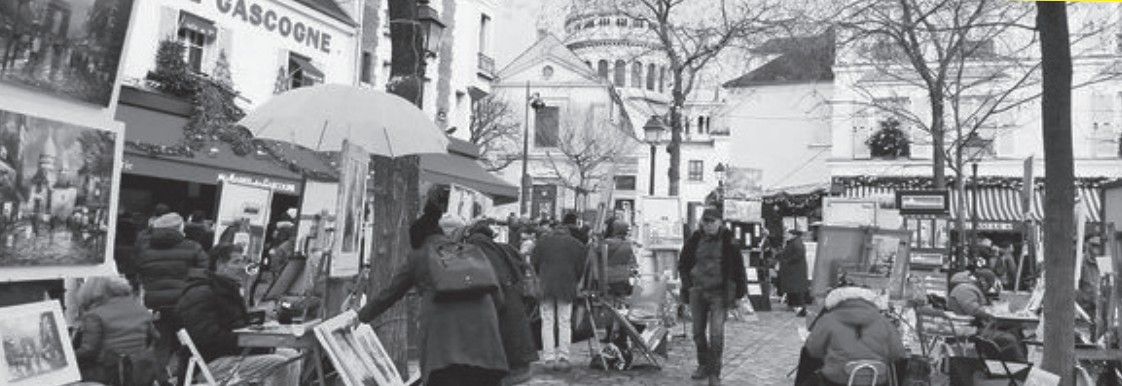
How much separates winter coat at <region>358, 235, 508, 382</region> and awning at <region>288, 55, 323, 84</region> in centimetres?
1560

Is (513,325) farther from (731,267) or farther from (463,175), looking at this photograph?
(463,175)

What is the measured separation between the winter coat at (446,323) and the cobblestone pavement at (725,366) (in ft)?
12.2

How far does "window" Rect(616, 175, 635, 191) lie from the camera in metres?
58.4

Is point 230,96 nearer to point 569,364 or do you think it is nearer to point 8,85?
point 569,364

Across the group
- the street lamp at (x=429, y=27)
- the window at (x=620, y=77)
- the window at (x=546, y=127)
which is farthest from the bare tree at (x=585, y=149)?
the street lamp at (x=429, y=27)

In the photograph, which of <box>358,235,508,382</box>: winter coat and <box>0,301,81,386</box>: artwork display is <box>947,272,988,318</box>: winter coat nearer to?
<box>358,235,508,382</box>: winter coat

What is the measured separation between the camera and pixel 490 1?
97.0ft

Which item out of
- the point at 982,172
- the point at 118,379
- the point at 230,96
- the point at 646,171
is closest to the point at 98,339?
the point at 118,379

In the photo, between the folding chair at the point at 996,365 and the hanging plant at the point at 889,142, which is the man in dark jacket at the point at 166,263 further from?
the hanging plant at the point at 889,142

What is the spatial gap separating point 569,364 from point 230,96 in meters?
10.7

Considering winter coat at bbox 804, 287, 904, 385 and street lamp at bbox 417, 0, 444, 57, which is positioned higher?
street lamp at bbox 417, 0, 444, 57

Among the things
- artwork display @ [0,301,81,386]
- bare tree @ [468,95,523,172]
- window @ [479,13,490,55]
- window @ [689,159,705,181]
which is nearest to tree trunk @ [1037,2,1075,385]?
artwork display @ [0,301,81,386]

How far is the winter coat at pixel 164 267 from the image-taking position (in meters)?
7.85

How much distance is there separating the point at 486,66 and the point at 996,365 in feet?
79.2
